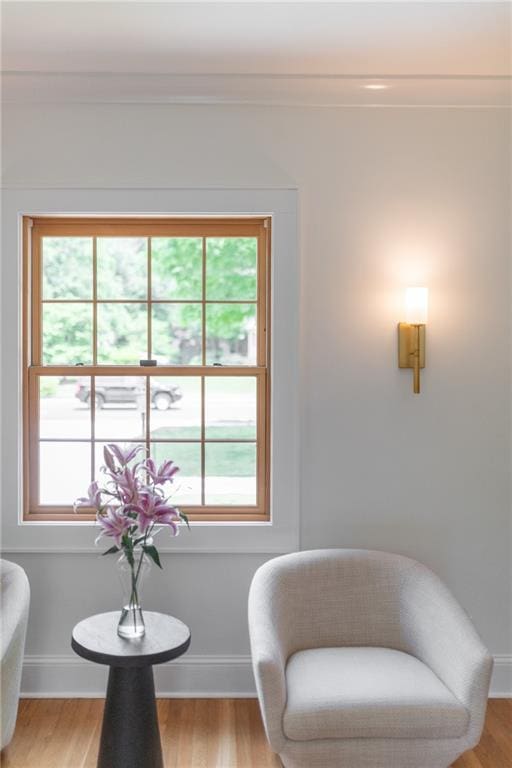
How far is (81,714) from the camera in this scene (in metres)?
3.13

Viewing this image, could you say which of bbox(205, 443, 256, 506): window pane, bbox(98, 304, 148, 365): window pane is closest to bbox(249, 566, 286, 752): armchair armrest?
bbox(205, 443, 256, 506): window pane

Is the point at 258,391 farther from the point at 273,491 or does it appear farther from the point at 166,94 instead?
the point at 166,94

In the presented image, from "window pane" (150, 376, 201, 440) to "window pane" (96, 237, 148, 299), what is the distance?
0.44 meters

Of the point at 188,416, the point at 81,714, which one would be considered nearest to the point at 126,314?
the point at 188,416

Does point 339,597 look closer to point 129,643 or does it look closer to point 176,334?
point 129,643

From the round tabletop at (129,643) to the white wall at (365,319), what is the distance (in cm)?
58

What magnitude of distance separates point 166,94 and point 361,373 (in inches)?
60.9

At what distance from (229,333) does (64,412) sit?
880 mm

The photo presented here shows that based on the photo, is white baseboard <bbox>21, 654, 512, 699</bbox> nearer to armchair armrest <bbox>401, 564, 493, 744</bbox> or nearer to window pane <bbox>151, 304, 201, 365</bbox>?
armchair armrest <bbox>401, 564, 493, 744</bbox>

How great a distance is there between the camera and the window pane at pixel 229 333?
3455mm

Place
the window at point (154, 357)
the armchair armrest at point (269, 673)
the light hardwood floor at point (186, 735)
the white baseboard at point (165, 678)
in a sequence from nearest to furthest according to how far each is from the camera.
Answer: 1. the armchair armrest at point (269, 673)
2. the light hardwood floor at point (186, 735)
3. the white baseboard at point (165, 678)
4. the window at point (154, 357)

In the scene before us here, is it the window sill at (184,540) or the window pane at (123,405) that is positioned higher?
the window pane at (123,405)

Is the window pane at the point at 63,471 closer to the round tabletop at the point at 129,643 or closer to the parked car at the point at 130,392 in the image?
the parked car at the point at 130,392

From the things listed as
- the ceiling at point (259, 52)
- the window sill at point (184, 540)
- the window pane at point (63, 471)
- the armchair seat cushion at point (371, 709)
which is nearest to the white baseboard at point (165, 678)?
the window sill at point (184, 540)
